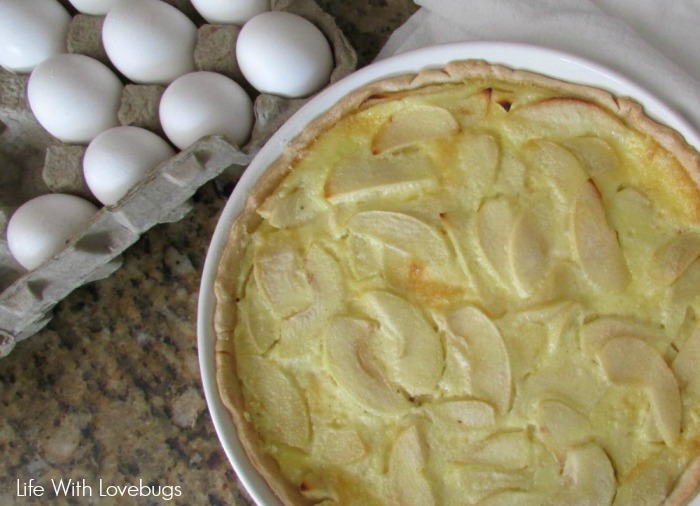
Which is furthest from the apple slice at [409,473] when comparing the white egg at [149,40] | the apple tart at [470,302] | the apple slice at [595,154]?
the white egg at [149,40]

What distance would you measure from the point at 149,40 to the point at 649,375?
1.07 m

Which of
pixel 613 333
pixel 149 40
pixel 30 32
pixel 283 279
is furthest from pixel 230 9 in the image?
pixel 613 333

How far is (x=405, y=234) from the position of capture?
3.97ft

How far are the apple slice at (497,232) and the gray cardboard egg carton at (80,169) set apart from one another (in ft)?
1.29

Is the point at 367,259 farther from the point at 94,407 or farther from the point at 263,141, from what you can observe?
the point at 94,407

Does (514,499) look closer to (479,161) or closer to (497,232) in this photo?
(497,232)

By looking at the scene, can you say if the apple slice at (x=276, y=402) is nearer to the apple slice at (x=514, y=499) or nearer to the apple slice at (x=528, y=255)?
the apple slice at (x=514, y=499)

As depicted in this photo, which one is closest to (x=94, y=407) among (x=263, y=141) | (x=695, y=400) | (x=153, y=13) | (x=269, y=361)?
(x=269, y=361)

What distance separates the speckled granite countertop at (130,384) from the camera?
1489 millimetres

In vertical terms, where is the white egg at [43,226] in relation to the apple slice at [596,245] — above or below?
below

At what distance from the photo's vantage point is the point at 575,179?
1172 mm

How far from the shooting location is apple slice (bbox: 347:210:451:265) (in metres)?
1.20

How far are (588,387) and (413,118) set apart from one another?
537 millimetres

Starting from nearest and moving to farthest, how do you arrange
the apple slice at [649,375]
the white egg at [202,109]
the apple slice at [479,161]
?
the apple slice at [649,375]
the apple slice at [479,161]
the white egg at [202,109]
